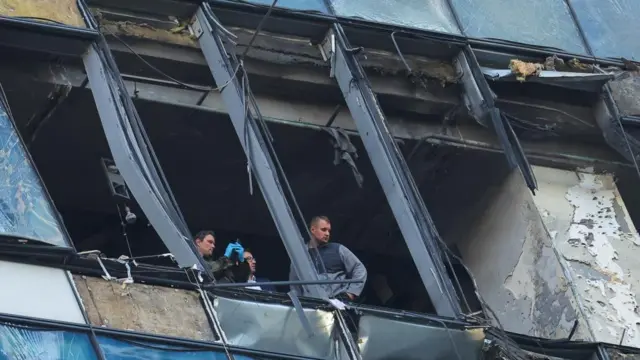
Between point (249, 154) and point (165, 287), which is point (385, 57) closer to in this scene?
point (249, 154)

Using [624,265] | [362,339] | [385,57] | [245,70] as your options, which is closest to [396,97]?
[385,57]

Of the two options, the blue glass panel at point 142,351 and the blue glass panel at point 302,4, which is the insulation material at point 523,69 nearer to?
the blue glass panel at point 302,4

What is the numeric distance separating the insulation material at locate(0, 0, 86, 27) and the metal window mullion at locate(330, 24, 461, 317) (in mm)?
2653

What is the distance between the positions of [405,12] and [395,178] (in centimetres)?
269

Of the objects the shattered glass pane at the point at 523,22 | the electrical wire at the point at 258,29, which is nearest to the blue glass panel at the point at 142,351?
the electrical wire at the point at 258,29

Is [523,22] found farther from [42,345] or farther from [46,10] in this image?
[42,345]

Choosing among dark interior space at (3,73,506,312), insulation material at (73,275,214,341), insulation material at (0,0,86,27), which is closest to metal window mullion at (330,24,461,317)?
dark interior space at (3,73,506,312)

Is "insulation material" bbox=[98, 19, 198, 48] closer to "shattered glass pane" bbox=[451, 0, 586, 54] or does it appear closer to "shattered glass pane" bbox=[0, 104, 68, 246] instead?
"shattered glass pane" bbox=[0, 104, 68, 246]

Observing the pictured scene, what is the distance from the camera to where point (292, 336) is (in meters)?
12.8

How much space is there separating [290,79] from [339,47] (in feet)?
2.25

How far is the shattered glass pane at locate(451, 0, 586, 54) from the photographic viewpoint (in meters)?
16.9

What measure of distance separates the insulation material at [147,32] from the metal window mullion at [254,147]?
0.20 metres

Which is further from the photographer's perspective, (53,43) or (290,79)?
(290,79)

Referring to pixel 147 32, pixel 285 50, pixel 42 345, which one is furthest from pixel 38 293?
pixel 285 50
